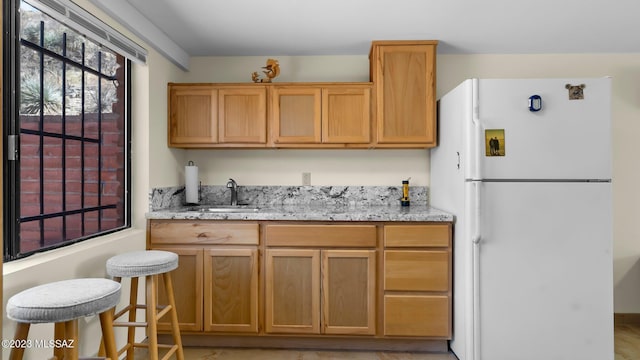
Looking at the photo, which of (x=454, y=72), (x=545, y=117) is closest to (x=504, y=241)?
(x=545, y=117)

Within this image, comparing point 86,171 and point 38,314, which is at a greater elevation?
point 86,171

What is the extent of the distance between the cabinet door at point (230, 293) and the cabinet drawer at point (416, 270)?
915 millimetres

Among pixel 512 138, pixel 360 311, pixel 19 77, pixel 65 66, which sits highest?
pixel 65 66

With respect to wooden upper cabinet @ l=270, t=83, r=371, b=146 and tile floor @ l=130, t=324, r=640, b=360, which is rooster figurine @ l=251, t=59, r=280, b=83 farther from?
tile floor @ l=130, t=324, r=640, b=360

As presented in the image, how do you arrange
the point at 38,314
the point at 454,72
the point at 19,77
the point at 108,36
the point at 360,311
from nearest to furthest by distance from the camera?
the point at 38,314, the point at 19,77, the point at 108,36, the point at 360,311, the point at 454,72

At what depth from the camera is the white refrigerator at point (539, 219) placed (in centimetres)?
217

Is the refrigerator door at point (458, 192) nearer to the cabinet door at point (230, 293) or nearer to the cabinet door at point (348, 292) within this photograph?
the cabinet door at point (348, 292)

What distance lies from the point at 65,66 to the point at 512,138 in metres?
2.50

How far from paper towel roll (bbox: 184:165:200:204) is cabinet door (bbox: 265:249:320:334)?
94cm

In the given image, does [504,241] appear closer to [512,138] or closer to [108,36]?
[512,138]

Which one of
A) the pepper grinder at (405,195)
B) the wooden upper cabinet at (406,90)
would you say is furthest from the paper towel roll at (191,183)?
the pepper grinder at (405,195)

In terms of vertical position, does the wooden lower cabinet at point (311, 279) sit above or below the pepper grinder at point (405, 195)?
below

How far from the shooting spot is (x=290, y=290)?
8.40 ft

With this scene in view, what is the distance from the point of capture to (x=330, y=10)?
2330 millimetres
